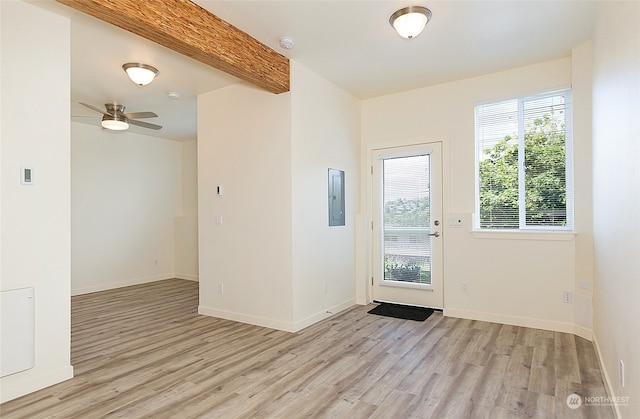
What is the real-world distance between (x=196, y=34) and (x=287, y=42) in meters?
0.88

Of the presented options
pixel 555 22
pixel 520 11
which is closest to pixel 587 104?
pixel 555 22

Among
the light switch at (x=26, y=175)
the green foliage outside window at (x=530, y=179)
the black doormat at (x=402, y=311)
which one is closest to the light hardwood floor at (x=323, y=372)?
the black doormat at (x=402, y=311)

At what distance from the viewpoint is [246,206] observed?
162 inches

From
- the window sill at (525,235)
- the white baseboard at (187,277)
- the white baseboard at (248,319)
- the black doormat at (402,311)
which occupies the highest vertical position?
the window sill at (525,235)

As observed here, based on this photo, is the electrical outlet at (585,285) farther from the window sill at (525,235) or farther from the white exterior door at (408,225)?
the white exterior door at (408,225)

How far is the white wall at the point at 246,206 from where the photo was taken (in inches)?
150

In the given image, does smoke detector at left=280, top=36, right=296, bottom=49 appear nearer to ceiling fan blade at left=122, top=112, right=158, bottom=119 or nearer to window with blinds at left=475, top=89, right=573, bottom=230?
ceiling fan blade at left=122, top=112, right=158, bottom=119

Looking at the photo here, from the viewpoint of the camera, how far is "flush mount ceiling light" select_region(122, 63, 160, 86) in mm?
3551

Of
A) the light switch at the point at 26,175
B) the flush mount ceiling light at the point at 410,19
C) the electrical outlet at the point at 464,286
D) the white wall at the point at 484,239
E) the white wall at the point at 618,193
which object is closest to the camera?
the white wall at the point at 618,193

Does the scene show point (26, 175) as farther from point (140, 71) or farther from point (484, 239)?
point (484, 239)

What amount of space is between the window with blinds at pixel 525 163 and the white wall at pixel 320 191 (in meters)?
1.60

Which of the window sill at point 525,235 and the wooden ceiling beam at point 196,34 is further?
the window sill at point 525,235

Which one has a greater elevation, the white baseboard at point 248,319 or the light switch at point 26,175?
the light switch at point 26,175

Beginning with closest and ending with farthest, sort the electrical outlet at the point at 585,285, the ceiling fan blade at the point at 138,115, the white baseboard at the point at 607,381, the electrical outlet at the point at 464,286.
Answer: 1. the white baseboard at the point at 607,381
2. the electrical outlet at the point at 585,285
3. the electrical outlet at the point at 464,286
4. the ceiling fan blade at the point at 138,115
